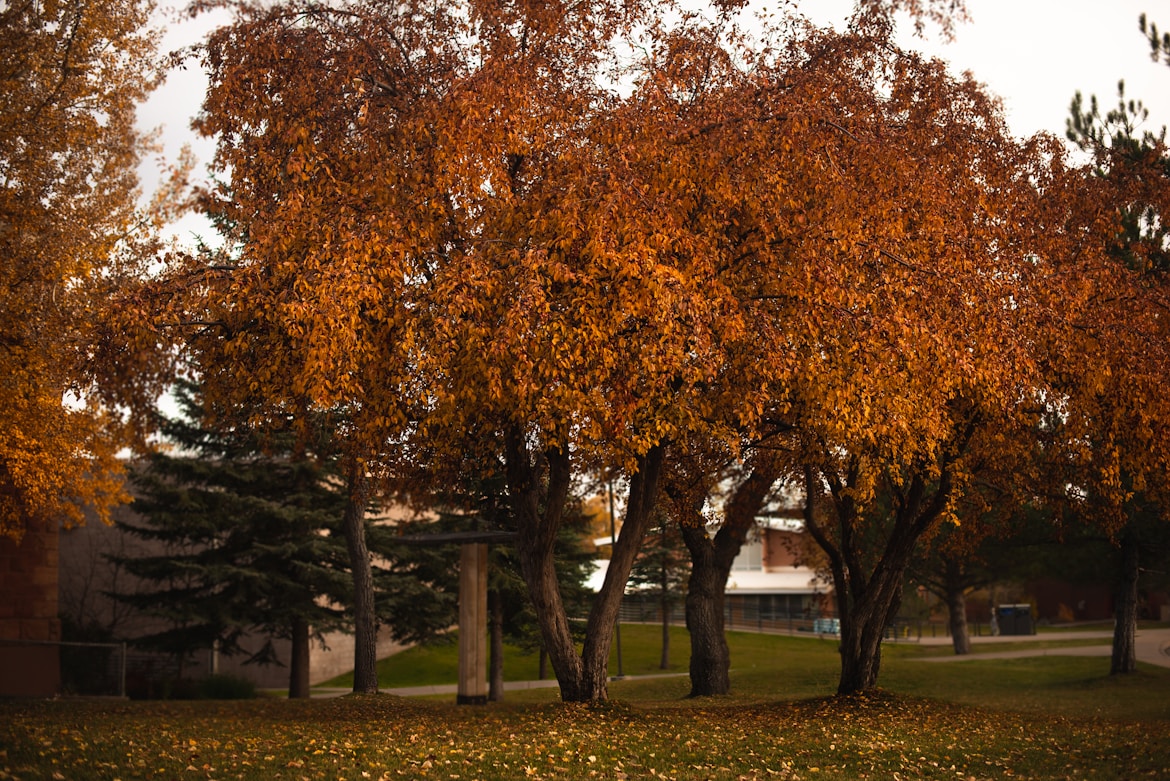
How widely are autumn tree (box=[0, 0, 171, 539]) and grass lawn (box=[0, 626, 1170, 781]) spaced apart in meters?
4.78

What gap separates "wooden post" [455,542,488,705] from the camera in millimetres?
18625

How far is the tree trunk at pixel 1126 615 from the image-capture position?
27.3 meters

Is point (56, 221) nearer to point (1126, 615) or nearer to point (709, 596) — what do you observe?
point (709, 596)

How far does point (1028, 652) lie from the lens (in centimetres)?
3706

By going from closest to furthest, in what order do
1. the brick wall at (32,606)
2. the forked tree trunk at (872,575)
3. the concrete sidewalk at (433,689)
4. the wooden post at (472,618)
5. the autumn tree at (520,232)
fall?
the autumn tree at (520,232) → the forked tree trunk at (872,575) → the wooden post at (472,618) → the brick wall at (32,606) → the concrete sidewalk at (433,689)

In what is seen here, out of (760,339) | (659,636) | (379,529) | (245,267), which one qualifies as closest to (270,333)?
(245,267)

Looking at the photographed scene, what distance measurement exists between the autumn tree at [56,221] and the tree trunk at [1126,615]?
2250 cm

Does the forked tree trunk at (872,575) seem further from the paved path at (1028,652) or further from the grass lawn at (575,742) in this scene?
the paved path at (1028,652)

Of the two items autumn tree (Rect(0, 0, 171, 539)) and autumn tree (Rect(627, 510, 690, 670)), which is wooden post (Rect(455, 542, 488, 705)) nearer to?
autumn tree (Rect(0, 0, 171, 539))

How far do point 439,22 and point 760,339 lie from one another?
5.90 metres

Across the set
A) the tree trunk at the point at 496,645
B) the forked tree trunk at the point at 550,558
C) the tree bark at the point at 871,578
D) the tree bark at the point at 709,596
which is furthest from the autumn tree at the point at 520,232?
the tree trunk at the point at 496,645

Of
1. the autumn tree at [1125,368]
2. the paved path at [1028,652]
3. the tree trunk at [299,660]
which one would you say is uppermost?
the autumn tree at [1125,368]

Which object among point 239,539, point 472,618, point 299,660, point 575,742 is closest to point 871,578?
point 472,618

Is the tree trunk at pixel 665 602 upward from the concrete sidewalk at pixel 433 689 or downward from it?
upward
